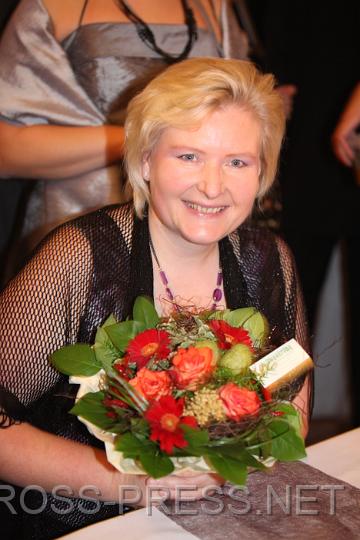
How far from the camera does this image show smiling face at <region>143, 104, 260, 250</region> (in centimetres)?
159

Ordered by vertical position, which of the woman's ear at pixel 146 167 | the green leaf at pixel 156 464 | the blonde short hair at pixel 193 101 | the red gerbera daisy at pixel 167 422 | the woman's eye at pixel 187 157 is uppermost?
the blonde short hair at pixel 193 101

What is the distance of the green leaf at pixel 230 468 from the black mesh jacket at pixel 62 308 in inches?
16.5

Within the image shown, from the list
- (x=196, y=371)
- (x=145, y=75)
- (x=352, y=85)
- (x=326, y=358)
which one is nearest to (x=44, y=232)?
(x=145, y=75)

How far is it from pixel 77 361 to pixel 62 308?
0.27 m

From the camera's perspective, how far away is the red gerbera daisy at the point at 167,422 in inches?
43.9

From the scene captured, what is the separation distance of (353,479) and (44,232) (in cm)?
116

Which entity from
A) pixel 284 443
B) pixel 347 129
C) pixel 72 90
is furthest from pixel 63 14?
pixel 284 443

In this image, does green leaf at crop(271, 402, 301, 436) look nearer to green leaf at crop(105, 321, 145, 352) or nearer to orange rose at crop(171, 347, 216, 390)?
orange rose at crop(171, 347, 216, 390)

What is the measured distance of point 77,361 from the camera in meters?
1.33

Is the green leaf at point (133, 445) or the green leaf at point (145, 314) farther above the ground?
the green leaf at point (145, 314)

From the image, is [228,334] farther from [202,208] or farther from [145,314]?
[202,208]

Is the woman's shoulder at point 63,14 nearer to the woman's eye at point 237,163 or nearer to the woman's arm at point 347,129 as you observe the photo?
the woman's eye at point 237,163

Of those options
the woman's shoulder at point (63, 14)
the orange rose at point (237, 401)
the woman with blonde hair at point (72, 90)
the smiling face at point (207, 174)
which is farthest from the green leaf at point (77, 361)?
the woman's shoulder at point (63, 14)

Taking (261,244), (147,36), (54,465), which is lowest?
(54,465)
